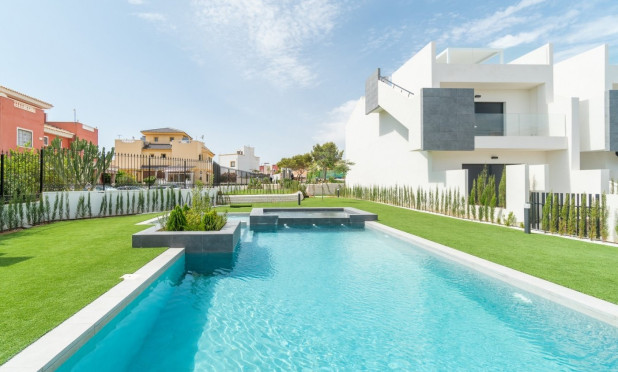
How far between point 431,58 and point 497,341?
16.4 metres

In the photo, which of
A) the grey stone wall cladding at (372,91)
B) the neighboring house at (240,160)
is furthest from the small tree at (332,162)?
the neighboring house at (240,160)

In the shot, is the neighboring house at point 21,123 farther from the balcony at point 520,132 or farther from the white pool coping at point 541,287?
the balcony at point 520,132

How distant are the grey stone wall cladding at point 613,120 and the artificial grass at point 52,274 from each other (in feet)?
72.5

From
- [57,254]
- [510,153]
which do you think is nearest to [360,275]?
[57,254]

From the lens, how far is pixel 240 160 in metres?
71.6

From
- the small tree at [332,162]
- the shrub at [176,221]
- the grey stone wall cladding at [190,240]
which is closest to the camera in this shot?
the grey stone wall cladding at [190,240]

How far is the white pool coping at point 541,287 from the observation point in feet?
11.6

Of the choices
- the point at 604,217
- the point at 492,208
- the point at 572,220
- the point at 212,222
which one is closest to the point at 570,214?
the point at 572,220

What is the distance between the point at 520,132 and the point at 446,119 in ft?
15.7

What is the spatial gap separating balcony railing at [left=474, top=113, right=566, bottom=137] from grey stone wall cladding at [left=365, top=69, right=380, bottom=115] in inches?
291

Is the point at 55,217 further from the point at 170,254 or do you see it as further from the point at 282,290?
the point at 282,290

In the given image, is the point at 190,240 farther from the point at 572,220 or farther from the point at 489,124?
the point at 489,124

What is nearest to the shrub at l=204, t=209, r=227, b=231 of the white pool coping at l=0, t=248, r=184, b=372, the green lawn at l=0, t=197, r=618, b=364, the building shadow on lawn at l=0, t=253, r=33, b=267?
the green lawn at l=0, t=197, r=618, b=364

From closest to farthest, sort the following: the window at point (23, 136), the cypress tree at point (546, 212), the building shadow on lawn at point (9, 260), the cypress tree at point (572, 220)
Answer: the building shadow on lawn at point (9, 260)
the cypress tree at point (572, 220)
the cypress tree at point (546, 212)
the window at point (23, 136)
